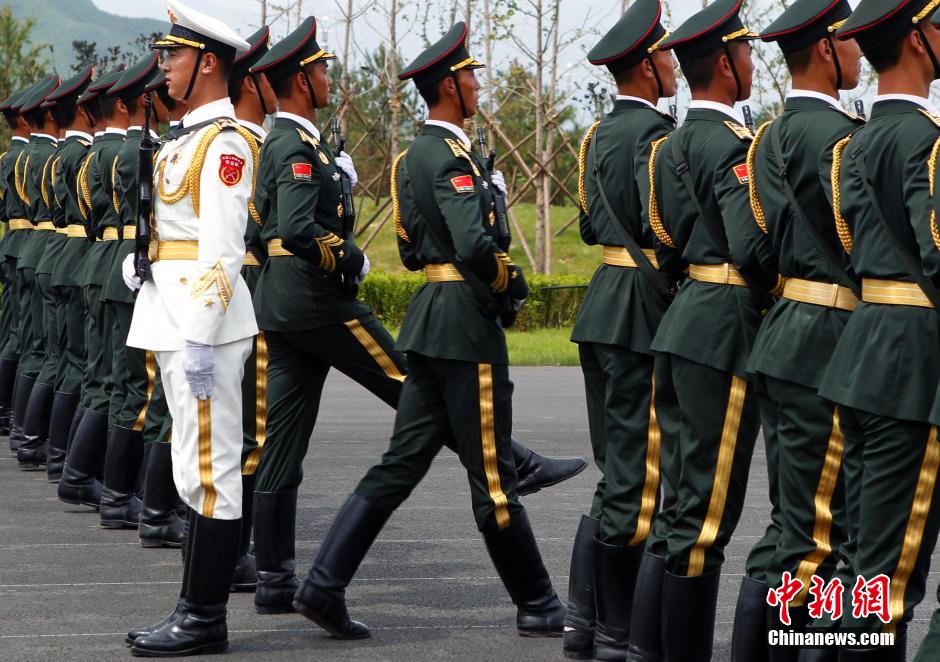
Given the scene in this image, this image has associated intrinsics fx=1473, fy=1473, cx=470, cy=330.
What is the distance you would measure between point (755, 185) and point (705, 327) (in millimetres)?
486

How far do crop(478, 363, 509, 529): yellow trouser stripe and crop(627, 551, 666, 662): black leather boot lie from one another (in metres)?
0.74

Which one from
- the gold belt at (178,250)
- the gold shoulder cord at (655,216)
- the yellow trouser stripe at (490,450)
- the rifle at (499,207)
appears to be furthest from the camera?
the rifle at (499,207)

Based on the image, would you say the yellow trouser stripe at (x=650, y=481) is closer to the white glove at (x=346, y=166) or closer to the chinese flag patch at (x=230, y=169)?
the chinese flag patch at (x=230, y=169)

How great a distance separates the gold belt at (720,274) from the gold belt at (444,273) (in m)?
1.03

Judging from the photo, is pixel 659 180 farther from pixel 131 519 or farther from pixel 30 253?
pixel 30 253

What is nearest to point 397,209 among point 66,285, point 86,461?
point 86,461

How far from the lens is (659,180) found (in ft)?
16.4

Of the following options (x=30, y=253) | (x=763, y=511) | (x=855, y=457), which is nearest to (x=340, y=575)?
(x=855, y=457)

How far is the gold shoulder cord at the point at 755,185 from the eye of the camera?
4.54 m

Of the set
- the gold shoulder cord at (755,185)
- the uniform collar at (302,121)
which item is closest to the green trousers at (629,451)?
the gold shoulder cord at (755,185)

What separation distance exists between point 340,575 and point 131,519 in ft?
8.54

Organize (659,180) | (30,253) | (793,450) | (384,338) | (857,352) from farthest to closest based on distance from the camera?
1. (30,253)
2. (384,338)
3. (659,180)
4. (793,450)
5. (857,352)

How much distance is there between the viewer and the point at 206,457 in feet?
17.0

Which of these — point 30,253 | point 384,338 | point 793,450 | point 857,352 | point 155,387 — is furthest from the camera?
point 30,253
